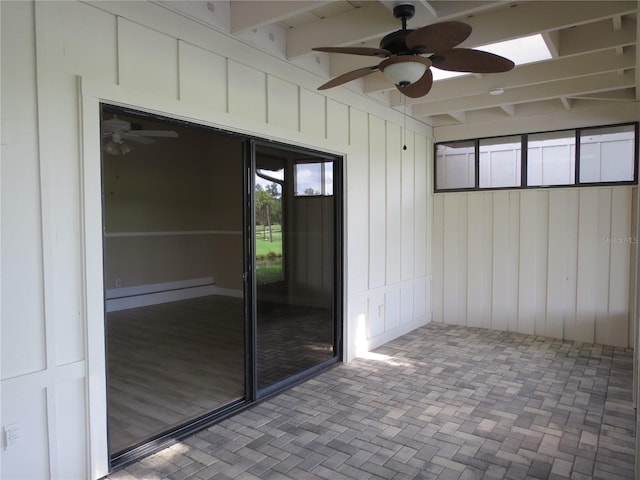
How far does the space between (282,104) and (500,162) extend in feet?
12.0

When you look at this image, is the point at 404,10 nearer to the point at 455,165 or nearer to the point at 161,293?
the point at 455,165

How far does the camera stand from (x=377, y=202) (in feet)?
16.6

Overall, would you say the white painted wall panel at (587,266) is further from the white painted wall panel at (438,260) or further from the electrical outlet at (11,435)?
the electrical outlet at (11,435)

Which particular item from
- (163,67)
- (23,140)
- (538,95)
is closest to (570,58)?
(538,95)

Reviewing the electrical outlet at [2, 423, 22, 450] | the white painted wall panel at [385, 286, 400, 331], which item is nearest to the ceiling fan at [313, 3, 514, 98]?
the electrical outlet at [2, 423, 22, 450]

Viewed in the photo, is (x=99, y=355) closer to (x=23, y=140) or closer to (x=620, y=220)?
(x=23, y=140)

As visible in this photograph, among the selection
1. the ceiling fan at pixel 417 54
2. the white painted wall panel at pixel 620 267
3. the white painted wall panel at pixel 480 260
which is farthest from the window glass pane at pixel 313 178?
the white painted wall panel at pixel 620 267

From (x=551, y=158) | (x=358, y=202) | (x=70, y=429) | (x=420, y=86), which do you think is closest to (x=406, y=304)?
(x=358, y=202)

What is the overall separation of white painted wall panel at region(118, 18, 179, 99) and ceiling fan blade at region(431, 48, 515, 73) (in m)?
1.72

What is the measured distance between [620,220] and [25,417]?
6.11m

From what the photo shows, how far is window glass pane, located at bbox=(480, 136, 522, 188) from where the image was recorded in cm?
586

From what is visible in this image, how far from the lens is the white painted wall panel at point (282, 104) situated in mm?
3629

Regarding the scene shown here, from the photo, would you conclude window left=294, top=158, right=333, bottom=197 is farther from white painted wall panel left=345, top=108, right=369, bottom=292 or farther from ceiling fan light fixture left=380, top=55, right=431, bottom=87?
ceiling fan light fixture left=380, top=55, right=431, bottom=87

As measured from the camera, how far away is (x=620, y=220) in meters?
5.18
